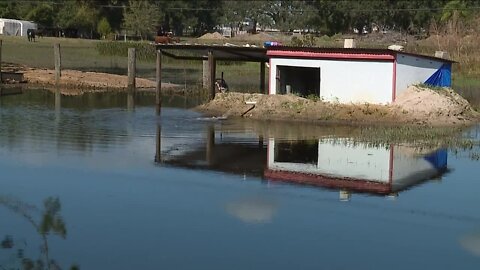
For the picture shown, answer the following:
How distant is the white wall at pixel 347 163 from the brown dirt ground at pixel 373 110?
20.1 feet

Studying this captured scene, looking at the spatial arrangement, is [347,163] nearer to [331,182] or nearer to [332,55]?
[331,182]

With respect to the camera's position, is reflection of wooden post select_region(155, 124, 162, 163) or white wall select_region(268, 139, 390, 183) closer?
white wall select_region(268, 139, 390, 183)

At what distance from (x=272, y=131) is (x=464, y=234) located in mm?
12537

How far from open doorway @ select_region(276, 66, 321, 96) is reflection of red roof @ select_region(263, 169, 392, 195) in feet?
45.4

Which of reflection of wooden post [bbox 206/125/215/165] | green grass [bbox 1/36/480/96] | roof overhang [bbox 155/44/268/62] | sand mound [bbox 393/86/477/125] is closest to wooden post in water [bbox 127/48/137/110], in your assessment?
roof overhang [bbox 155/44/268/62]

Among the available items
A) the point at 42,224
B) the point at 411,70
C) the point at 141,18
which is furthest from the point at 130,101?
the point at 141,18

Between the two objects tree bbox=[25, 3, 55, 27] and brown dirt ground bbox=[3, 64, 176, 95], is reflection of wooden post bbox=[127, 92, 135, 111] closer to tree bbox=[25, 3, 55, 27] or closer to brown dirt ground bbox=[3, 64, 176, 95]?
brown dirt ground bbox=[3, 64, 176, 95]

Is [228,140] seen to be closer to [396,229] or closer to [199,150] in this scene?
[199,150]

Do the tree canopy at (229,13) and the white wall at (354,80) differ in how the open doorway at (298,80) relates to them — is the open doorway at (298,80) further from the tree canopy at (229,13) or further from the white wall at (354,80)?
the tree canopy at (229,13)

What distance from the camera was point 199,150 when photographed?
20.2 m

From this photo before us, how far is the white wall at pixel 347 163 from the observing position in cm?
1728

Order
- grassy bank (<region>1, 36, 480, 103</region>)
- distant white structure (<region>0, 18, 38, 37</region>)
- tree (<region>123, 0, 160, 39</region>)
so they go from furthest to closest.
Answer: tree (<region>123, 0, 160, 39</region>) → distant white structure (<region>0, 18, 38, 37</region>) → grassy bank (<region>1, 36, 480, 103</region>)

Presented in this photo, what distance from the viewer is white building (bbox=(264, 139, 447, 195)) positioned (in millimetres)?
16422

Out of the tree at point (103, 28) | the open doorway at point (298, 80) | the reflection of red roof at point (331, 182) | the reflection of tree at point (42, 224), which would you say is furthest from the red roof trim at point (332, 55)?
the tree at point (103, 28)
